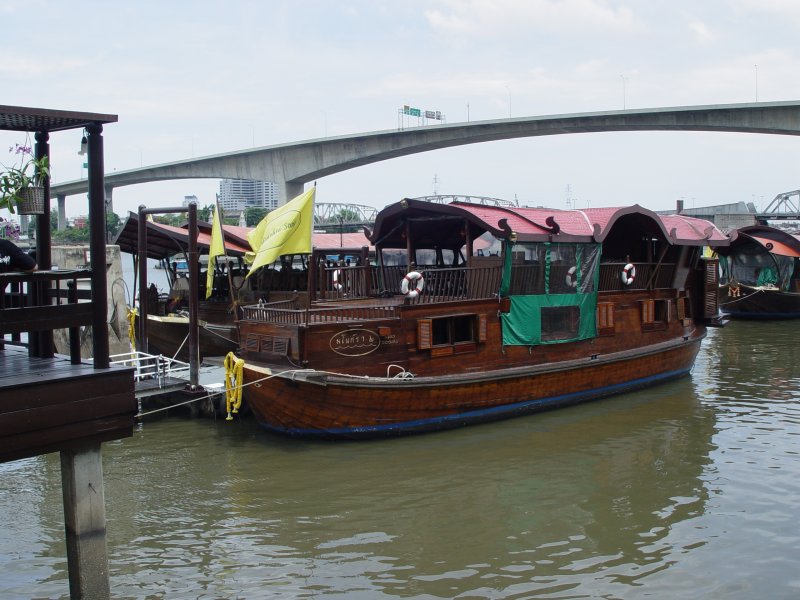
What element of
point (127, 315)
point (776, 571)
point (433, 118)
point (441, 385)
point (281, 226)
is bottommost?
point (776, 571)

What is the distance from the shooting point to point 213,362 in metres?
13.5

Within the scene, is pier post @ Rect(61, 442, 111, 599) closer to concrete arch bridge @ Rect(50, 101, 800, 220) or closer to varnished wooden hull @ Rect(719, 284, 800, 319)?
varnished wooden hull @ Rect(719, 284, 800, 319)

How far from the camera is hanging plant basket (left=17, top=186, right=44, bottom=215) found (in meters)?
5.23

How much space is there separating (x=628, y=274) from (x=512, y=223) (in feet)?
9.98

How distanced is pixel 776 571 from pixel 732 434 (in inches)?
182

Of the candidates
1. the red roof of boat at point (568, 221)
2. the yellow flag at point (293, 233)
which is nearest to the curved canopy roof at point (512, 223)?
the red roof of boat at point (568, 221)

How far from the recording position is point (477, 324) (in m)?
11.0

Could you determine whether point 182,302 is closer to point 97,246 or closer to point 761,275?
point 97,246

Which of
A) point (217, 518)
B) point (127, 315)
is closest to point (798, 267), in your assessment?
point (127, 315)

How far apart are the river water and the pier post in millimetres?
1152

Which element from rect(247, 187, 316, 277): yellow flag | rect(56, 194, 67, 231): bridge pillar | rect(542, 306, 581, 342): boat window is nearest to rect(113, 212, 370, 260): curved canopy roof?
rect(247, 187, 316, 277): yellow flag

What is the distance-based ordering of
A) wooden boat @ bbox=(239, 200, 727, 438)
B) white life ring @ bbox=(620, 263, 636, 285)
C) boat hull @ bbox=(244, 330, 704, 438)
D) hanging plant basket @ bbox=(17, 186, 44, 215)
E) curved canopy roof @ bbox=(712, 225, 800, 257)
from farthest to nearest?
1. curved canopy roof @ bbox=(712, 225, 800, 257)
2. white life ring @ bbox=(620, 263, 636, 285)
3. wooden boat @ bbox=(239, 200, 727, 438)
4. boat hull @ bbox=(244, 330, 704, 438)
5. hanging plant basket @ bbox=(17, 186, 44, 215)

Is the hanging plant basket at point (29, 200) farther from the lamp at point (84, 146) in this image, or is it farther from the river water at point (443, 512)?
the river water at point (443, 512)

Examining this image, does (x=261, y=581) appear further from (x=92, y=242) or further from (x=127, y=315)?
(x=127, y=315)
